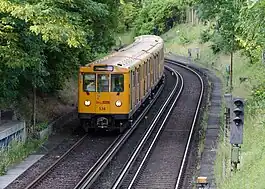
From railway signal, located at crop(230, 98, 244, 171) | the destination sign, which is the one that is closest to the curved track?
the destination sign

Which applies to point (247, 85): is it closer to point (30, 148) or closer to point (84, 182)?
point (30, 148)

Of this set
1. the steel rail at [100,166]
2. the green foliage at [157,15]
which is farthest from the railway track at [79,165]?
the green foliage at [157,15]

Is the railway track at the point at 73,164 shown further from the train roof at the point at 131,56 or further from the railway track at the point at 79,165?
the train roof at the point at 131,56

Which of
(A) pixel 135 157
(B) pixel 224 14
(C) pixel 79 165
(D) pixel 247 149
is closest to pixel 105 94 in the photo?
(A) pixel 135 157

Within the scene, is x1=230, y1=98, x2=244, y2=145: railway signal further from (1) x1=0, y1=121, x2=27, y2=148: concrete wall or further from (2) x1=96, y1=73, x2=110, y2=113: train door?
(2) x1=96, y1=73, x2=110, y2=113: train door

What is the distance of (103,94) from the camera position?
23.5 meters

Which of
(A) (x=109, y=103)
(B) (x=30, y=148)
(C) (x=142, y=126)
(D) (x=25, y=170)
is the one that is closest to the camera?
(D) (x=25, y=170)

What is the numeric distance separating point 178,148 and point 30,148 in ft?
16.1

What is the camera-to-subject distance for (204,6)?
92.9 feet

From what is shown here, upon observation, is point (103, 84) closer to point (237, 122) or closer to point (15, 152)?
point (15, 152)

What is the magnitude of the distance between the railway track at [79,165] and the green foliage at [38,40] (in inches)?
114

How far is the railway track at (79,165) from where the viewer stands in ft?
56.6

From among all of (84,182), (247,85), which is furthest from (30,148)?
(247,85)

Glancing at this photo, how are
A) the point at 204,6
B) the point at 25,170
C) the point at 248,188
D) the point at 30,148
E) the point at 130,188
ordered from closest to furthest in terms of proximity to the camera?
the point at 248,188
the point at 130,188
the point at 25,170
the point at 30,148
the point at 204,6
